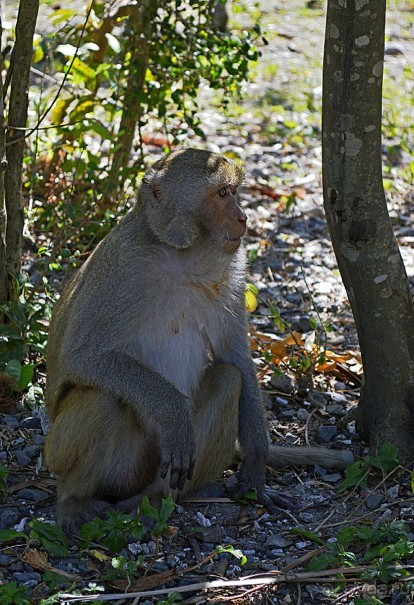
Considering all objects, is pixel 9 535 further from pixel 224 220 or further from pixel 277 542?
pixel 224 220

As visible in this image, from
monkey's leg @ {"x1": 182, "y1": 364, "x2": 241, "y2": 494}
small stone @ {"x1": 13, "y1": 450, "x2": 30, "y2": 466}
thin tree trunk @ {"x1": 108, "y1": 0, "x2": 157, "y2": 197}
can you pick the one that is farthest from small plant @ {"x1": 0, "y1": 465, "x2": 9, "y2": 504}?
thin tree trunk @ {"x1": 108, "y1": 0, "x2": 157, "y2": 197}

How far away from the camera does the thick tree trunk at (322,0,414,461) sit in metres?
4.47

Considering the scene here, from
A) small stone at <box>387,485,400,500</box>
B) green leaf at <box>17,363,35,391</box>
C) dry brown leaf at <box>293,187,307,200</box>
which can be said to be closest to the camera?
small stone at <box>387,485,400,500</box>

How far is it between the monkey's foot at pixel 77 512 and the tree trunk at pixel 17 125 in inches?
60.6

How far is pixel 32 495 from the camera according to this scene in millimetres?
4590

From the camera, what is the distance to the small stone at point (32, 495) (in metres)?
4.57

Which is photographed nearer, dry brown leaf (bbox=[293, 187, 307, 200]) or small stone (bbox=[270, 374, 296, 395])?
small stone (bbox=[270, 374, 296, 395])

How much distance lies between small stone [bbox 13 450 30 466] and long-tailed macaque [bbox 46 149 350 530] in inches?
14.6

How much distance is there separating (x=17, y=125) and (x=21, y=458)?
179cm

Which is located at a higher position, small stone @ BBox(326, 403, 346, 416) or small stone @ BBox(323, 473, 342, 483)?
small stone @ BBox(326, 403, 346, 416)

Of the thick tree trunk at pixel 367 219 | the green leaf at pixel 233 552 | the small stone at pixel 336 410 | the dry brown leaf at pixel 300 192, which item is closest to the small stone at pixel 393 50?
the dry brown leaf at pixel 300 192

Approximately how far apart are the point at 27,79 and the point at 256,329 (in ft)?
6.96

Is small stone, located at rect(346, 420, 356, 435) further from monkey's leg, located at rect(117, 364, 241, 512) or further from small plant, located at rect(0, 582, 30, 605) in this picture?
small plant, located at rect(0, 582, 30, 605)

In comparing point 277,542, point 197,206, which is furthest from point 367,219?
point 277,542
